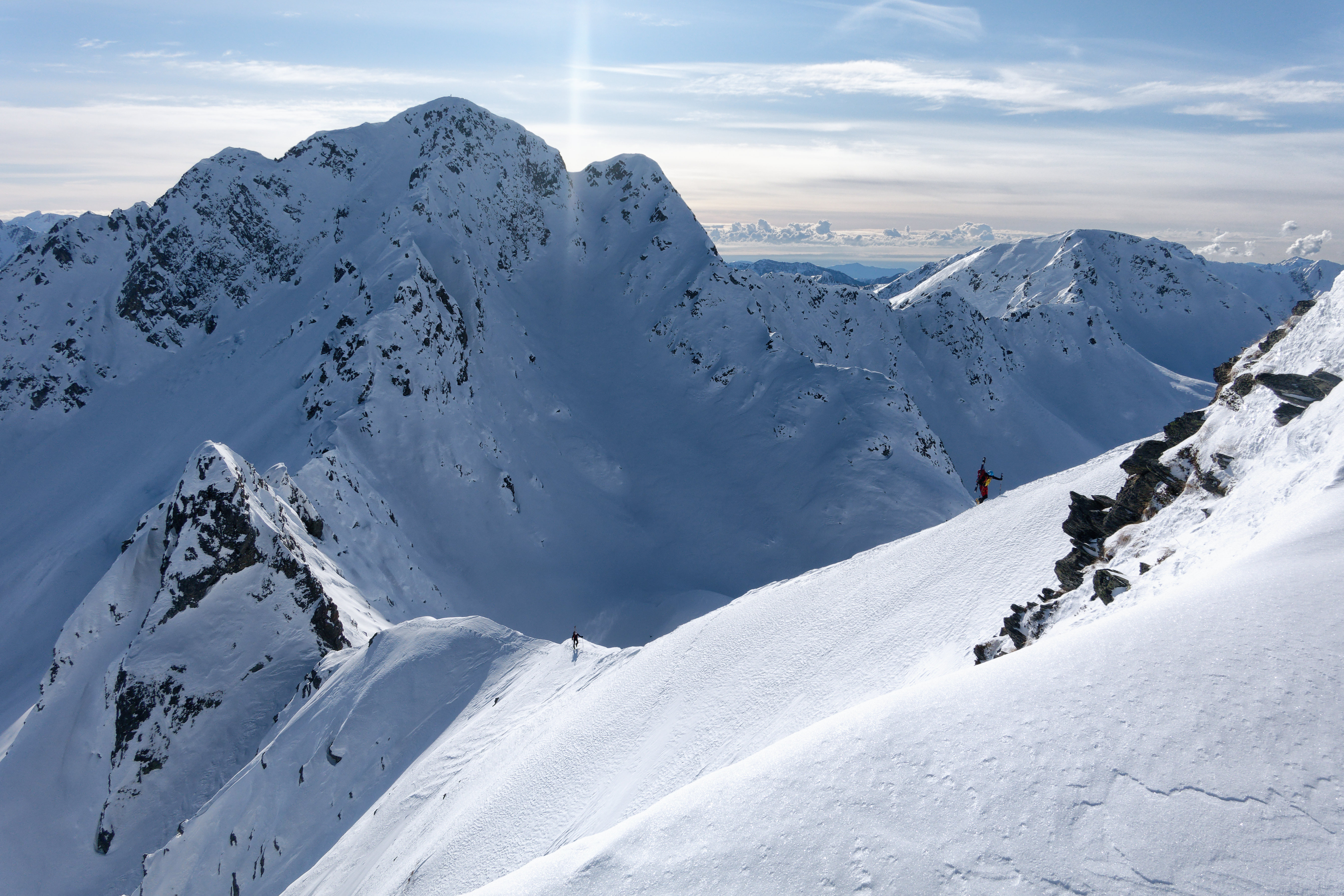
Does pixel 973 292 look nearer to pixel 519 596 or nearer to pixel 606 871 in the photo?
pixel 519 596

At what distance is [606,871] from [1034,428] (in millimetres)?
103018

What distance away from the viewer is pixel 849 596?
18359mm

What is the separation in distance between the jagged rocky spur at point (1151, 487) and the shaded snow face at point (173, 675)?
30.0 m

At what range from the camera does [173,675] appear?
30625 mm

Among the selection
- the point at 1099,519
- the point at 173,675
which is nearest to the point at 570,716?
the point at 1099,519

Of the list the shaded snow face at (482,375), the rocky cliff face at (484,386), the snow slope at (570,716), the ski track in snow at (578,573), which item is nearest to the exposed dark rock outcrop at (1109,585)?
the ski track in snow at (578,573)

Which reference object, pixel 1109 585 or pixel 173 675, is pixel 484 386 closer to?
pixel 173 675

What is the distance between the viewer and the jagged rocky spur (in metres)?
10.6

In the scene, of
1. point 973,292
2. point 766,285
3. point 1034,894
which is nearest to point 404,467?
point 1034,894

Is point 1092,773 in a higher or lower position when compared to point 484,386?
higher

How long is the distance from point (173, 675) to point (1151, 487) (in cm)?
3749

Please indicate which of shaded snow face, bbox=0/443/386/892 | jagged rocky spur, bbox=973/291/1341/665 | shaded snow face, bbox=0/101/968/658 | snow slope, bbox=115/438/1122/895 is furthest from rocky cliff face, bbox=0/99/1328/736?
jagged rocky spur, bbox=973/291/1341/665

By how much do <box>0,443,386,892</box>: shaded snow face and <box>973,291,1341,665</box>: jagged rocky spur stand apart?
29980 millimetres

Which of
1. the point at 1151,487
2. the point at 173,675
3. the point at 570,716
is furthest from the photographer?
the point at 173,675
